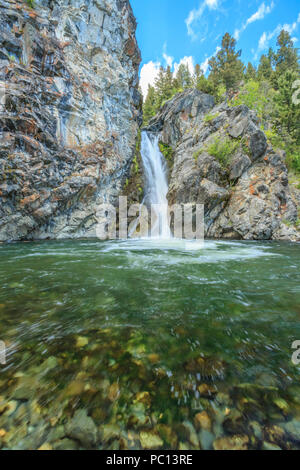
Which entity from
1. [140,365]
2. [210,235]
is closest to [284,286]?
[140,365]

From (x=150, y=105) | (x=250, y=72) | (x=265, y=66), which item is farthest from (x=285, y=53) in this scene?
(x=150, y=105)

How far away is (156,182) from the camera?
19438 millimetres

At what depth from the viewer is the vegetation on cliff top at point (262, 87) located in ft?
59.8

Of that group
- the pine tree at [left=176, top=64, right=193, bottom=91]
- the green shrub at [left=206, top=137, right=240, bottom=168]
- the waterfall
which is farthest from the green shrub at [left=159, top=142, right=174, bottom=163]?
the pine tree at [left=176, top=64, right=193, bottom=91]

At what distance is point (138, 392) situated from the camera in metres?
1.36

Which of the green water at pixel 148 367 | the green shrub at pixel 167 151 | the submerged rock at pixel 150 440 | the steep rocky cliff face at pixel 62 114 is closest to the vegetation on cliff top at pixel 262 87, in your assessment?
the green shrub at pixel 167 151

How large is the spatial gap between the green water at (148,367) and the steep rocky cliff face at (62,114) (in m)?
9.41

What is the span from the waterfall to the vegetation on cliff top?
21.7 ft

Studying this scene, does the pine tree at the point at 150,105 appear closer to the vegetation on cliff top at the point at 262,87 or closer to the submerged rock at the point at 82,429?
the vegetation on cliff top at the point at 262,87

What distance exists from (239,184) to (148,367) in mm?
14849

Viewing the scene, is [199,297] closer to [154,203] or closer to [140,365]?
[140,365]

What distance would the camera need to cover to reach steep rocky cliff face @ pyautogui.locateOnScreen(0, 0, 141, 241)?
9.90m

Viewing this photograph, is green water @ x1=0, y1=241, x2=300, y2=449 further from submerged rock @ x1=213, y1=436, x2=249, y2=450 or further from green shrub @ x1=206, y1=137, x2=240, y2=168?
green shrub @ x1=206, y1=137, x2=240, y2=168

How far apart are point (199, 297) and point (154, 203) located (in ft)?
50.8
